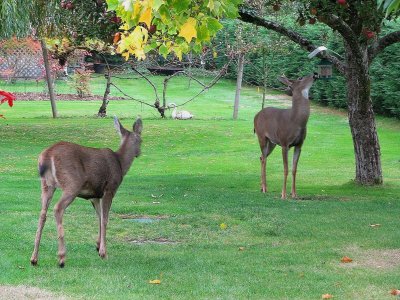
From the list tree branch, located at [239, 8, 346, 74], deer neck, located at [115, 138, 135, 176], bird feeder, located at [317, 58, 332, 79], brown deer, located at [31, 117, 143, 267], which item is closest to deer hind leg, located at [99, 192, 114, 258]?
brown deer, located at [31, 117, 143, 267]

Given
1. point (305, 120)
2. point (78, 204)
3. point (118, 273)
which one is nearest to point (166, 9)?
point (118, 273)

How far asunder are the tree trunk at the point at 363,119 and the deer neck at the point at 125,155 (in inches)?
307

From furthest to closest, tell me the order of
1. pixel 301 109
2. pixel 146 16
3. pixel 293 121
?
1. pixel 293 121
2. pixel 301 109
3. pixel 146 16

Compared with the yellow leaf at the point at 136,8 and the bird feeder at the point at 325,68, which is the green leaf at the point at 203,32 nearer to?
the yellow leaf at the point at 136,8

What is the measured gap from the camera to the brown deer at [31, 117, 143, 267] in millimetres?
8312

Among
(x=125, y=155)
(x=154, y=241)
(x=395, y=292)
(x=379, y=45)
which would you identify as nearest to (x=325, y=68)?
(x=379, y=45)

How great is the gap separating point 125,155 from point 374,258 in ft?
9.65

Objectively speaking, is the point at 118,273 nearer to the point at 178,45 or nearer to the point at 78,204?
the point at 178,45

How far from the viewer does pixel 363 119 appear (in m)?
16.2

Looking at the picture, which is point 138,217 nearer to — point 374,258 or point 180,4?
point 374,258

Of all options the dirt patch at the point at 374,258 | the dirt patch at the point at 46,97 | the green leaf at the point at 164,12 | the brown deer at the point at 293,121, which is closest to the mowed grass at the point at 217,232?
the dirt patch at the point at 374,258

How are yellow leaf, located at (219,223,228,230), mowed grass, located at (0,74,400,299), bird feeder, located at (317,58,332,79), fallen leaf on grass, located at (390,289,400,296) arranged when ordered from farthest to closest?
bird feeder, located at (317,58,332,79)
yellow leaf, located at (219,223,228,230)
mowed grass, located at (0,74,400,299)
fallen leaf on grass, located at (390,289,400,296)

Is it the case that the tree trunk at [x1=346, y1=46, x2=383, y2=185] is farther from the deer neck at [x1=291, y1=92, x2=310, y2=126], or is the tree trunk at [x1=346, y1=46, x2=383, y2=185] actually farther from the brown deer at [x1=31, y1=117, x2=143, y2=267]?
the brown deer at [x1=31, y1=117, x2=143, y2=267]

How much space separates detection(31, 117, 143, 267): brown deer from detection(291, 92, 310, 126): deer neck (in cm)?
625
